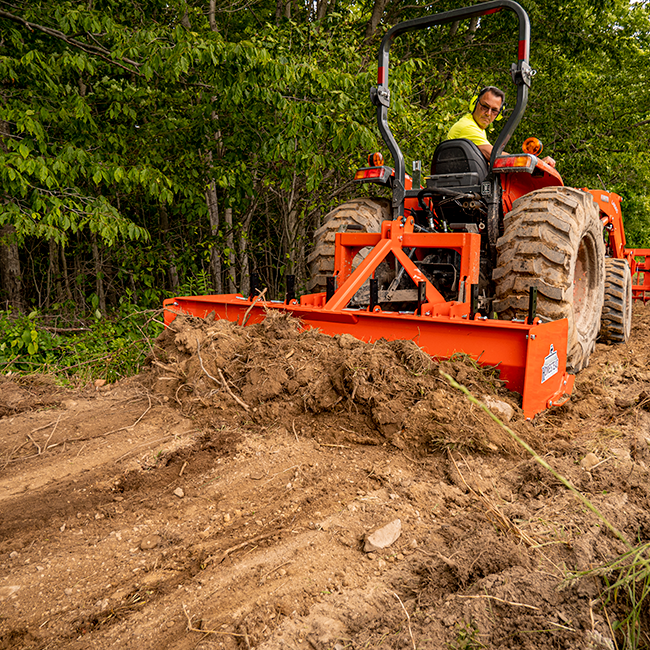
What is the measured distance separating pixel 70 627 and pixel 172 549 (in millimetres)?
466

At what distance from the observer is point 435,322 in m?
3.52

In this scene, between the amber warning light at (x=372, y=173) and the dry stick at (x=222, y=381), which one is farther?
the amber warning light at (x=372, y=173)

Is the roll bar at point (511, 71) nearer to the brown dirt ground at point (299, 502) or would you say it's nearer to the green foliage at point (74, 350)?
the brown dirt ground at point (299, 502)

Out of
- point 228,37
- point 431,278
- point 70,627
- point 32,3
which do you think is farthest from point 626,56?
point 70,627

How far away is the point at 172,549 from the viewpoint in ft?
7.08

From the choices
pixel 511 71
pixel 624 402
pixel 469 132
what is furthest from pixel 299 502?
pixel 469 132

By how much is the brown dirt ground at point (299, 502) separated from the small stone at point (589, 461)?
43 millimetres

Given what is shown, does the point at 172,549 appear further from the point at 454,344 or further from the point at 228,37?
the point at 228,37

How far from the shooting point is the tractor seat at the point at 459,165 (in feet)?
14.8

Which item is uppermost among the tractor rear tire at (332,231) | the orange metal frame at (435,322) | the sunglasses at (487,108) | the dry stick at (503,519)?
the sunglasses at (487,108)

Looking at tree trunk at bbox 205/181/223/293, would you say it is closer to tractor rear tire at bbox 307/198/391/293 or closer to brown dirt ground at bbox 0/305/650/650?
tractor rear tire at bbox 307/198/391/293

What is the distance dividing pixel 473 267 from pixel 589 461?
1.58 metres

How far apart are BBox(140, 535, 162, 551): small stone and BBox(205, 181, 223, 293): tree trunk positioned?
5.72 meters

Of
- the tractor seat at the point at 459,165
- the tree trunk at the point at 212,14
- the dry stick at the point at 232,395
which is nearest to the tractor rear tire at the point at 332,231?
the tractor seat at the point at 459,165
